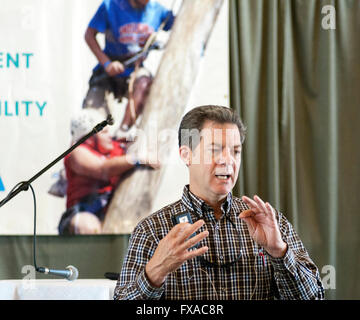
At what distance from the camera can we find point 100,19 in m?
2.76

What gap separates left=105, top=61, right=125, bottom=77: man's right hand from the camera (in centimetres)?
A: 276

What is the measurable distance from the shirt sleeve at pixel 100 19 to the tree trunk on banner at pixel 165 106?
13.4 inches

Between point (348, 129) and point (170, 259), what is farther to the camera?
point (348, 129)

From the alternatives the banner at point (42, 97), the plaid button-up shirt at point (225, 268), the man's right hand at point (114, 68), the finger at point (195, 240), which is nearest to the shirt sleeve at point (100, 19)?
the banner at point (42, 97)

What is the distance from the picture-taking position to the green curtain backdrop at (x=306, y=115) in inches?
113

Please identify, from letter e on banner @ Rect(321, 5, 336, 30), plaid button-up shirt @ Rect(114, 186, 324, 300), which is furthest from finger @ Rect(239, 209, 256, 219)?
letter e on banner @ Rect(321, 5, 336, 30)

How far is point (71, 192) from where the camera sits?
2.72 meters

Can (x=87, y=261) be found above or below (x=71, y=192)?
below

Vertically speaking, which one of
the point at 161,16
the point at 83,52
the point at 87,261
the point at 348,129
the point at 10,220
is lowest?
the point at 87,261

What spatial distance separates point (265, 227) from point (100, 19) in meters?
1.67
